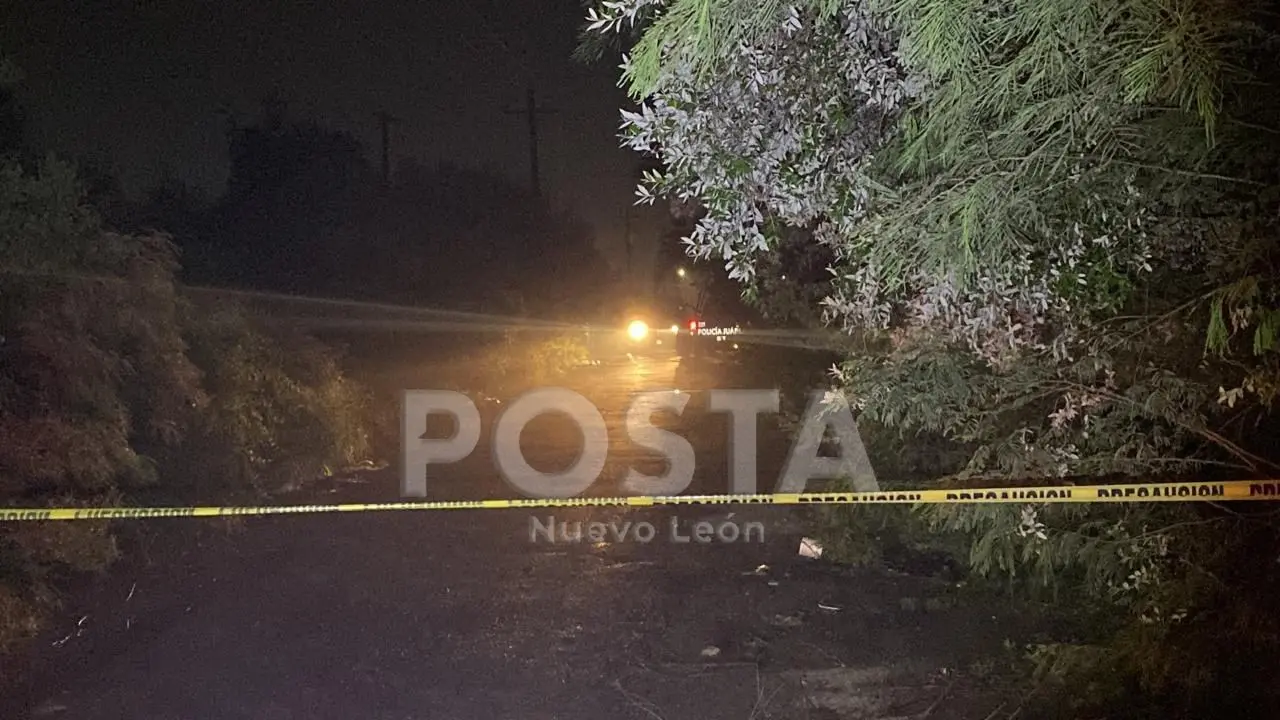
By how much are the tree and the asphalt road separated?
128 cm

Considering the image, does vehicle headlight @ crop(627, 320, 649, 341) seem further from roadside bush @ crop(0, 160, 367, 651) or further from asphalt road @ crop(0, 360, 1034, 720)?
asphalt road @ crop(0, 360, 1034, 720)

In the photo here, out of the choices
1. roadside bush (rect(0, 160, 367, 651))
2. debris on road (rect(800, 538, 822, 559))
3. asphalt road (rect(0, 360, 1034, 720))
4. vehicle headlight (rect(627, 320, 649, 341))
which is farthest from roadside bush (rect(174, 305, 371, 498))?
vehicle headlight (rect(627, 320, 649, 341))

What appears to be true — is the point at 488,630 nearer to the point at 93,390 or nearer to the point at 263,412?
the point at 93,390

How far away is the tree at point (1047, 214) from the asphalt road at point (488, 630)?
1.28 metres

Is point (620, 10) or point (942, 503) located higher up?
point (620, 10)

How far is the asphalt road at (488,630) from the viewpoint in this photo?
17.6 feet

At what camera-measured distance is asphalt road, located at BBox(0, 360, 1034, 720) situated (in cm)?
538

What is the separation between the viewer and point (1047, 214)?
4047 mm

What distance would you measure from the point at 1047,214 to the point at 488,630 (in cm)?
416

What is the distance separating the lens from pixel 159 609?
23.5ft

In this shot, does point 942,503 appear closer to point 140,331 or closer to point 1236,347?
point 1236,347

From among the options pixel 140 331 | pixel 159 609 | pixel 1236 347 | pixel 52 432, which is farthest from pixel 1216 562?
pixel 140 331

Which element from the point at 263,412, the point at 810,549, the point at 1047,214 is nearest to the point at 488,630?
the point at 810,549

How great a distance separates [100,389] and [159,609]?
6.00 ft
